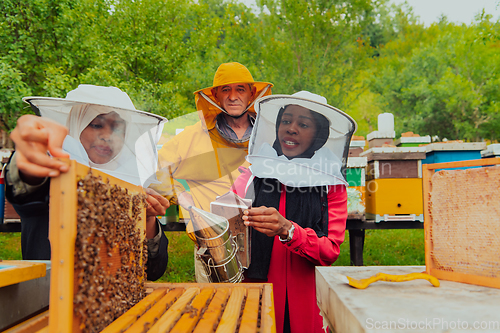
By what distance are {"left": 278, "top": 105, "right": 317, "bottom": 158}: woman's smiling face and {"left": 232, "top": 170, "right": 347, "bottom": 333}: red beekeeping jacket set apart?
1.21 feet

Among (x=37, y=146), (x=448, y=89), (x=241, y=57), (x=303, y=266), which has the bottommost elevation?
(x=303, y=266)

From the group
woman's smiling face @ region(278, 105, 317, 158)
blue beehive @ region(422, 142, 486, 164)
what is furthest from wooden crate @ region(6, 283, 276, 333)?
blue beehive @ region(422, 142, 486, 164)

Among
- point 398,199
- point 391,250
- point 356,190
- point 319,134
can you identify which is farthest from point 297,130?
point 391,250

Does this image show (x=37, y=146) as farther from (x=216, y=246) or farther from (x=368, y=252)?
(x=368, y=252)

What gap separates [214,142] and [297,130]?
116 cm

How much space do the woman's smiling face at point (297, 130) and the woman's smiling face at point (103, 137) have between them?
1.15m

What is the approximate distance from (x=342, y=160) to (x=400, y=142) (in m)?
4.56

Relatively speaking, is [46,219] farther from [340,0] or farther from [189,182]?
[340,0]

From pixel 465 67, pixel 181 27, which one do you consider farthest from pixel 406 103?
pixel 181 27

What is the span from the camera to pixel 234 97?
3195 millimetres

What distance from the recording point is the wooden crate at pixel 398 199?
12.9 feet

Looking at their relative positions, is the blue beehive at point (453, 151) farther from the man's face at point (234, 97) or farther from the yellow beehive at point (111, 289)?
the yellow beehive at point (111, 289)

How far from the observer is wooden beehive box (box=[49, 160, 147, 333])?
0.85 meters

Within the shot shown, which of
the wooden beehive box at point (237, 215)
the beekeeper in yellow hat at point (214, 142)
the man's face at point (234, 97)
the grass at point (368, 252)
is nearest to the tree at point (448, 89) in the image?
the grass at point (368, 252)
